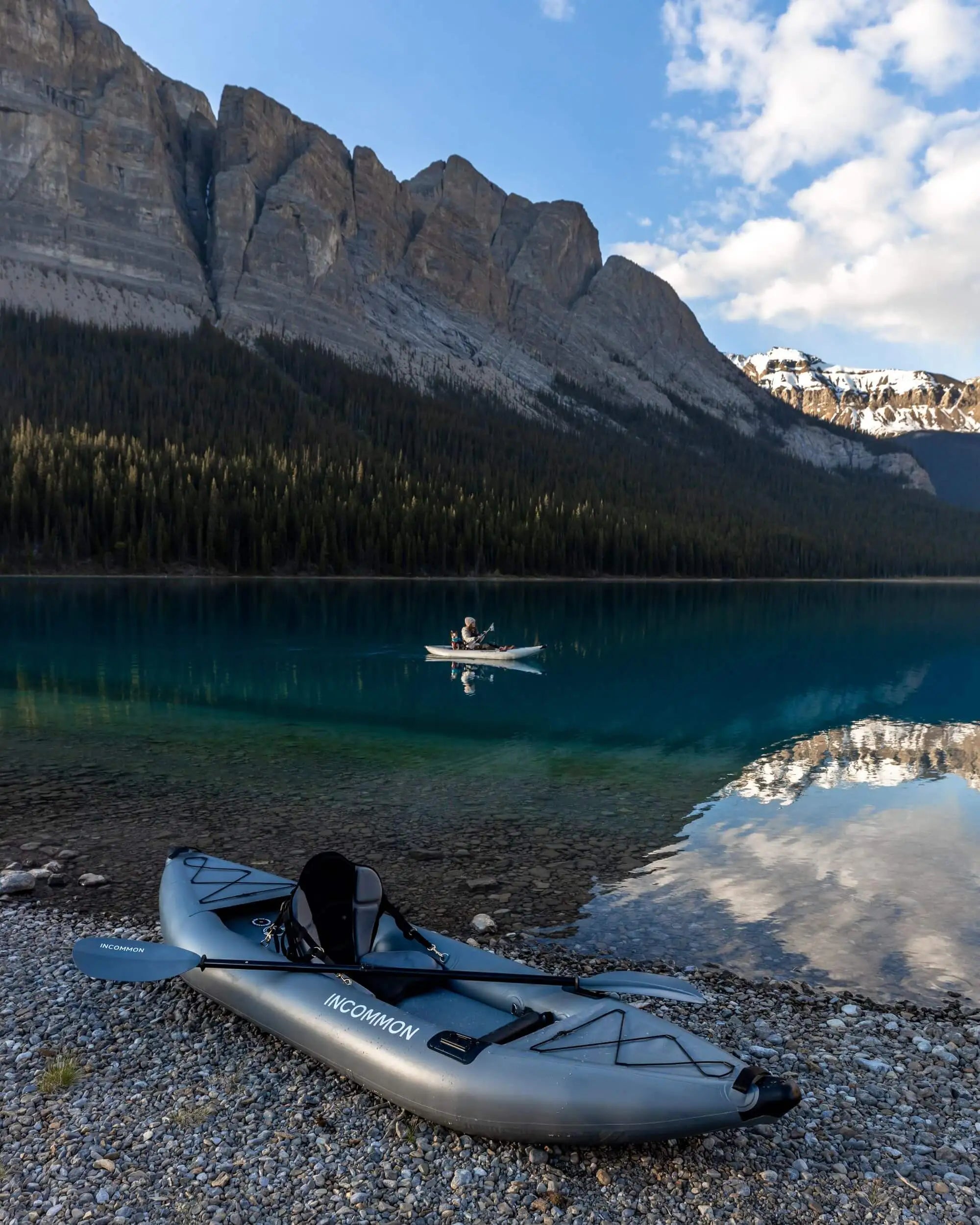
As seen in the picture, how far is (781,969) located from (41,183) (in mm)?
218193

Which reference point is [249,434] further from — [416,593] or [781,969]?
[781,969]

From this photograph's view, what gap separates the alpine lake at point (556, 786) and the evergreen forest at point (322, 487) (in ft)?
173

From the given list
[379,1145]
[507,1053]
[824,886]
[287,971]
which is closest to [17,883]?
[287,971]

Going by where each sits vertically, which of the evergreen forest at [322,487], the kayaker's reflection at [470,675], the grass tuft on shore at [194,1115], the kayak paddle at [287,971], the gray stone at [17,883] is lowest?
the kayaker's reflection at [470,675]

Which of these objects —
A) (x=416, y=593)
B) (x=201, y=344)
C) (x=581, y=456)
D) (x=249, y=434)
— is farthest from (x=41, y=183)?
(x=416, y=593)

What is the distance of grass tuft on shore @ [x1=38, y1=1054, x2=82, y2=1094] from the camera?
6.76 meters

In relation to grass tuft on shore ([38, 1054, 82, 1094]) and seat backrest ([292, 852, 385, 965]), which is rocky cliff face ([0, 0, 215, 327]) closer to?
seat backrest ([292, 852, 385, 965])

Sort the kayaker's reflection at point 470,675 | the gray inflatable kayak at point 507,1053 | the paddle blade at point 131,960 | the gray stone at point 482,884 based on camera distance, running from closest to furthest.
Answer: the gray inflatable kayak at point 507,1053 < the paddle blade at point 131,960 < the gray stone at point 482,884 < the kayaker's reflection at point 470,675

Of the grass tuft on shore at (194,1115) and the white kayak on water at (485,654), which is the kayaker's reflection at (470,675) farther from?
the grass tuft on shore at (194,1115)

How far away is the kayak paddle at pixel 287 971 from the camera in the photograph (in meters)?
7.24

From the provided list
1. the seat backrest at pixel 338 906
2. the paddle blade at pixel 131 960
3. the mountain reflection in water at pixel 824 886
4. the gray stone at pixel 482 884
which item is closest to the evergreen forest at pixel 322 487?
the mountain reflection in water at pixel 824 886

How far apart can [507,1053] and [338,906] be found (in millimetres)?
2337

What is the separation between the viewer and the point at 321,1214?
18.2 ft

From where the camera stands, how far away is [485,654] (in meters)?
38.0
